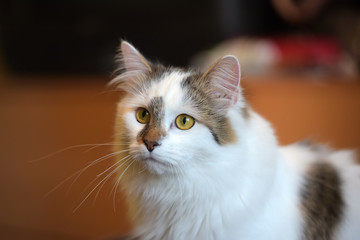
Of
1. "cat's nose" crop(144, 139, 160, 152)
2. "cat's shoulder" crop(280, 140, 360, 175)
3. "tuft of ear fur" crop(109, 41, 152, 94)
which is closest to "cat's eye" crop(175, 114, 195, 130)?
"cat's nose" crop(144, 139, 160, 152)

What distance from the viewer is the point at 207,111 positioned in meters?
1.16

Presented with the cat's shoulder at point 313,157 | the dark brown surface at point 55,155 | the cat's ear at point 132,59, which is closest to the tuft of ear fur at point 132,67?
the cat's ear at point 132,59

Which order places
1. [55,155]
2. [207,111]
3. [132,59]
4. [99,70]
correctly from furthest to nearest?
[99,70] < [55,155] < [132,59] < [207,111]

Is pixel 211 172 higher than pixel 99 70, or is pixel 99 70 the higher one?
pixel 99 70

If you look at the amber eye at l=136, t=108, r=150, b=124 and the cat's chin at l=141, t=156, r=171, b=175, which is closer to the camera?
the cat's chin at l=141, t=156, r=171, b=175

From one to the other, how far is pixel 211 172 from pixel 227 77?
0.30 m

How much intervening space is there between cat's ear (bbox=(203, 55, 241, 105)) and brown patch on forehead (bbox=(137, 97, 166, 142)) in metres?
0.18

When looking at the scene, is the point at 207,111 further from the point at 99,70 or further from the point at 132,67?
the point at 99,70

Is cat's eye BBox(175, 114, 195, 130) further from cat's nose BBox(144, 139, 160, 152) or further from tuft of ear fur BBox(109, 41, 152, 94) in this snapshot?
tuft of ear fur BBox(109, 41, 152, 94)

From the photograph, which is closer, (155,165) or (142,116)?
(155,165)

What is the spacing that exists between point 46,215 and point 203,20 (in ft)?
7.07

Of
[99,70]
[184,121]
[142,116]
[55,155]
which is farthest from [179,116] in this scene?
[99,70]

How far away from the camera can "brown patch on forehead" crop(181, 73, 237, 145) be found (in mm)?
1135

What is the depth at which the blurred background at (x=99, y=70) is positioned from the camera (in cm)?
242
